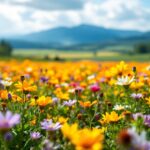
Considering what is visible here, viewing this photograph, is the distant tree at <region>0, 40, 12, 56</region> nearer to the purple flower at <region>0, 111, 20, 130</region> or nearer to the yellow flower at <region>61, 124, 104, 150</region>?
the purple flower at <region>0, 111, 20, 130</region>

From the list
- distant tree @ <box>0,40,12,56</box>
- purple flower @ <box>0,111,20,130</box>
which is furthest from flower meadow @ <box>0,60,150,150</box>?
distant tree @ <box>0,40,12,56</box>

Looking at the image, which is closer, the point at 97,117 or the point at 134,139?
the point at 134,139

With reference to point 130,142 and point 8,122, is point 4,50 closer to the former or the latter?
point 8,122

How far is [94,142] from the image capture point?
181 cm

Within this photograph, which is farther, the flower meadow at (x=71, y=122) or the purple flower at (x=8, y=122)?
the purple flower at (x=8, y=122)

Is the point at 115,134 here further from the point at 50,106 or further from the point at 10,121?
the point at 50,106

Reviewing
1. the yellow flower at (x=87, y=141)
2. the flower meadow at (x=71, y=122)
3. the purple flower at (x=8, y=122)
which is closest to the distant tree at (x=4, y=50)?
the flower meadow at (x=71, y=122)

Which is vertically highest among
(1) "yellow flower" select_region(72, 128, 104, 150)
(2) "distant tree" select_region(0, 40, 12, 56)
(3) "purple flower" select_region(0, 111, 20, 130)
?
(3) "purple flower" select_region(0, 111, 20, 130)

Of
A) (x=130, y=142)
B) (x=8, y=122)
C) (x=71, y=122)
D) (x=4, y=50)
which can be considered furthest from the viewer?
(x=4, y=50)

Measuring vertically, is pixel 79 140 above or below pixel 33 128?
above

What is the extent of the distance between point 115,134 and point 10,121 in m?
1.59

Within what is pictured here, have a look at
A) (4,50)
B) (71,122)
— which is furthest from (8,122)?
(4,50)

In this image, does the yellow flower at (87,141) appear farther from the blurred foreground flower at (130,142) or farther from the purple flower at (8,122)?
the purple flower at (8,122)

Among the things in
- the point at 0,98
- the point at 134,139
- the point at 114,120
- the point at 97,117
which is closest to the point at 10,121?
the point at 134,139
